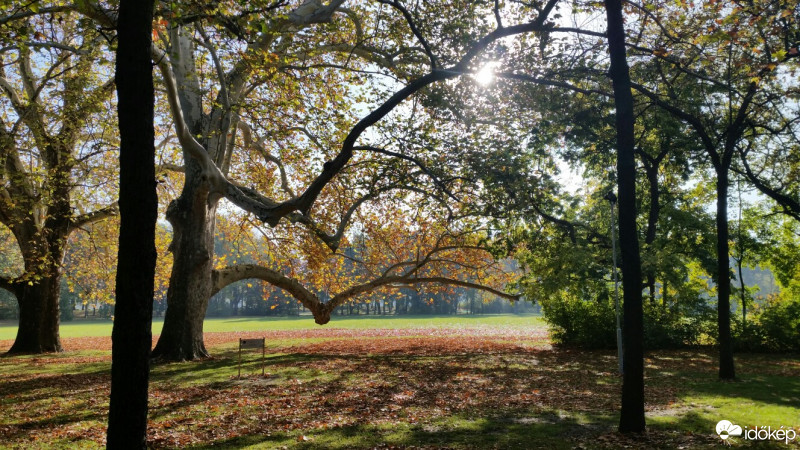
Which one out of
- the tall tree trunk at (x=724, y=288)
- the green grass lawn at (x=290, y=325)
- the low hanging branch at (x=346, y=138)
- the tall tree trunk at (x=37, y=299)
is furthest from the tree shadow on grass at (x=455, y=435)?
the green grass lawn at (x=290, y=325)

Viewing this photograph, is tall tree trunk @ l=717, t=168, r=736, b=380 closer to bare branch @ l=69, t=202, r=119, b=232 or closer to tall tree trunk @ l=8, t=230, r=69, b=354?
bare branch @ l=69, t=202, r=119, b=232

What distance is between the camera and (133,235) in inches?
194

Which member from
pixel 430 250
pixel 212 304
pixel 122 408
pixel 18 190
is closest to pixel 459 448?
pixel 122 408

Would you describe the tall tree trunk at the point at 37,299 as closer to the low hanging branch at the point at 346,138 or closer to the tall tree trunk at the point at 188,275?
the tall tree trunk at the point at 188,275

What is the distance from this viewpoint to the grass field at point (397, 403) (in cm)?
744

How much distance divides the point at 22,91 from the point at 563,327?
26846 millimetres

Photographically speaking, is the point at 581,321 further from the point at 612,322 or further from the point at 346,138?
the point at 346,138

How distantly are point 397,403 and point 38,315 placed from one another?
18706 millimetres

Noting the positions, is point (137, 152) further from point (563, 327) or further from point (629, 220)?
point (563, 327)

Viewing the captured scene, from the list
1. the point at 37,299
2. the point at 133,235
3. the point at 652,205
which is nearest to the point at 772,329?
the point at 652,205

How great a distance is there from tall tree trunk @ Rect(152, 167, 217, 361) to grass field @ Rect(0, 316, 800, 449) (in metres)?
1.07

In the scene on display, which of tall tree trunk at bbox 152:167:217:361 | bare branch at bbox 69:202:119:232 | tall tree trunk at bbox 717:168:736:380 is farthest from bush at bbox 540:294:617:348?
bare branch at bbox 69:202:119:232

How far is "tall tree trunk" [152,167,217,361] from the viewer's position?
16.7 metres

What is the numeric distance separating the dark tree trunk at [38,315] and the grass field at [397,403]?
3077mm
